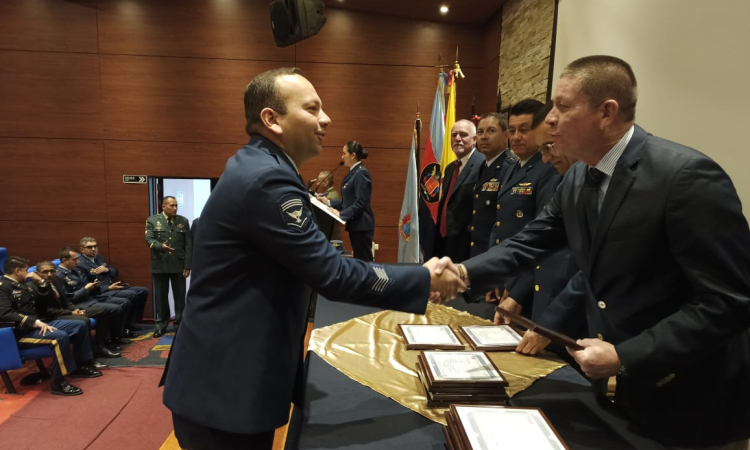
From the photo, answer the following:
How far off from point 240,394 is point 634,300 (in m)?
1.00

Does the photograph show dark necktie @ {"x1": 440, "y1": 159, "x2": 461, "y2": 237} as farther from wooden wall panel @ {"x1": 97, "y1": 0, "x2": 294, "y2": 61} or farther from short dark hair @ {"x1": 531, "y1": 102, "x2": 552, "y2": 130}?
wooden wall panel @ {"x1": 97, "y1": 0, "x2": 294, "y2": 61}

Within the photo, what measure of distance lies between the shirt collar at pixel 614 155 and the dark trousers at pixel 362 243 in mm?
3857

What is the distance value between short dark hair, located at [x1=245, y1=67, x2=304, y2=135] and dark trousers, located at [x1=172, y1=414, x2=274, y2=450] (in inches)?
33.2

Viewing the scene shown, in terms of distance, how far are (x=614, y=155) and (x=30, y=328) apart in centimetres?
414

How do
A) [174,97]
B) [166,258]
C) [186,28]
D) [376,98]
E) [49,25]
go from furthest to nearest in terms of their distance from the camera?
[376,98] < [174,97] < [186,28] < [49,25] < [166,258]

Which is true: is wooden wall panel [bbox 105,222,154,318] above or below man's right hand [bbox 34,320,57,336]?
above

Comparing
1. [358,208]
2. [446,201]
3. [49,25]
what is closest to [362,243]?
[358,208]

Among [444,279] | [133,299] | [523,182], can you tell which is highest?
[523,182]

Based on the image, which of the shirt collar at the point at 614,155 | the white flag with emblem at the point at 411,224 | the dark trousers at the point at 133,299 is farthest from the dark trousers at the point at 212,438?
the dark trousers at the point at 133,299

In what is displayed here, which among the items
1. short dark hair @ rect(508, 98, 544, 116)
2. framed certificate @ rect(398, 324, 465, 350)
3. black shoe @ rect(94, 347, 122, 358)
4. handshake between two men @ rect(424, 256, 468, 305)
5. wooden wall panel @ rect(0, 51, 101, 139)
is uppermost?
wooden wall panel @ rect(0, 51, 101, 139)

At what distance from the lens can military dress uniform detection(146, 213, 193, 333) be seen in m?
4.98

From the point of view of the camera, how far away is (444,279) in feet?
4.66

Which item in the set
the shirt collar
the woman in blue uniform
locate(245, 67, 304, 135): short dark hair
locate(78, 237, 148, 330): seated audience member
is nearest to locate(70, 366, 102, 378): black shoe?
locate(78, 237, 148, 330): seated audience member

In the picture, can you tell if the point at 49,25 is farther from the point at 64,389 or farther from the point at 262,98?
the point at 262,98
